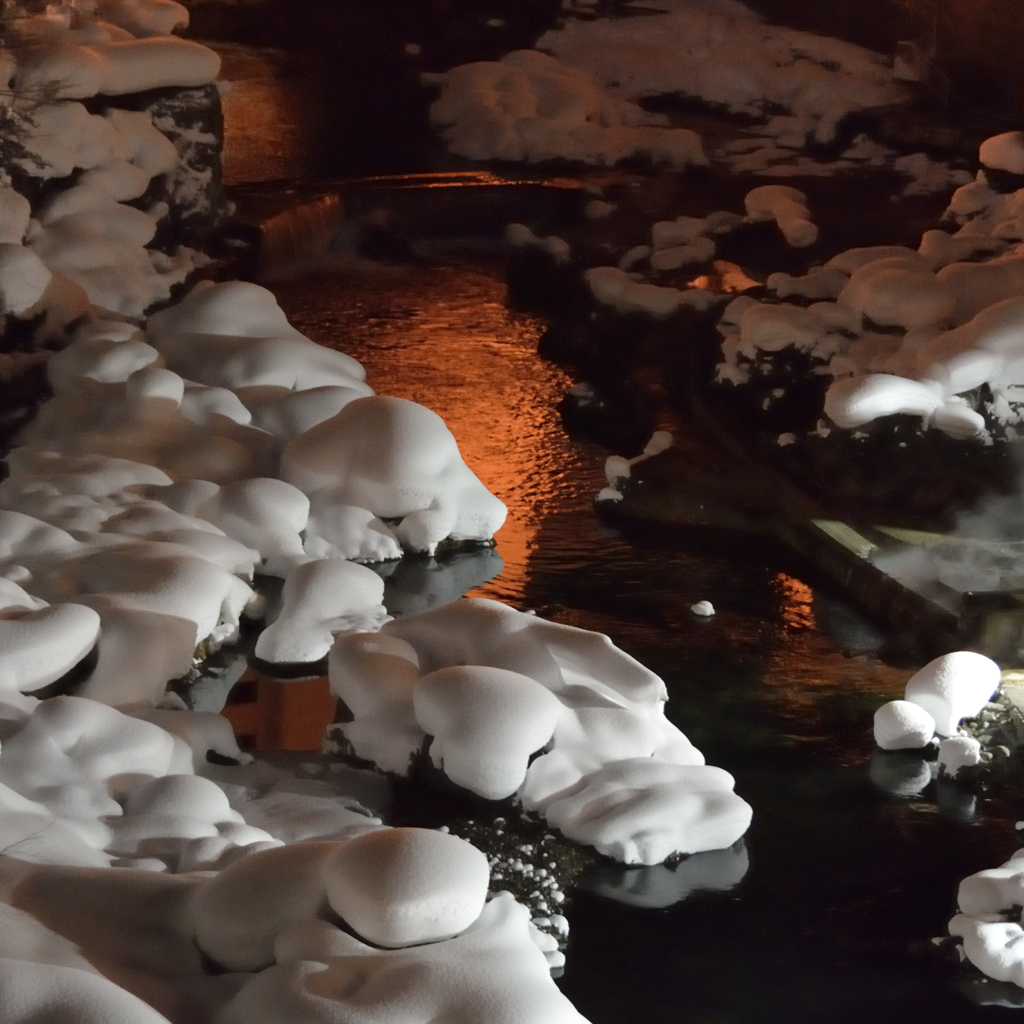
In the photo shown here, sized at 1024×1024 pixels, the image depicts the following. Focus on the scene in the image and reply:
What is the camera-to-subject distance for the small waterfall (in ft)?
30.1

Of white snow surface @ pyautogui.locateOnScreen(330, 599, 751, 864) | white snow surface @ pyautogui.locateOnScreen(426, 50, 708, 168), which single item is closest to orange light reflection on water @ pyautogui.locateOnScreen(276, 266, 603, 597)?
white snow surface @ pyautogui.locateOnScreen(330, 599, 751, 864)

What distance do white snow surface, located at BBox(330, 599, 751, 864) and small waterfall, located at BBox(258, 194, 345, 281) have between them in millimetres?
5070

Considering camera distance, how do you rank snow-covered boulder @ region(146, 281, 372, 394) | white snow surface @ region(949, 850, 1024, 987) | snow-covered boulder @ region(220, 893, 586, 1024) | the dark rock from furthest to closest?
the dark rock
snow-covered boulder @ region(146, 281, 372, 394)
white snow surface @ region(949, 850, 1024, 987)
snow-covered boulder @ region(220, 893, 586, 1024)

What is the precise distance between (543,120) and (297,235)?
2968 mm

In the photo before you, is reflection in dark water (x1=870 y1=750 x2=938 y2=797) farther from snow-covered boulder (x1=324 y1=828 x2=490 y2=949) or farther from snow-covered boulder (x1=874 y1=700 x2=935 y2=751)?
snow-covered boulder (x1=324 y1=828 x2=490 y2=949)

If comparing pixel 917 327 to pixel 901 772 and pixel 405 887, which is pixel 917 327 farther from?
pixel 405 887

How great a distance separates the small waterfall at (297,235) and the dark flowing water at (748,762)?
5.36ft

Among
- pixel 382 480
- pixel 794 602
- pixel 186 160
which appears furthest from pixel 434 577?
pixel 186 160

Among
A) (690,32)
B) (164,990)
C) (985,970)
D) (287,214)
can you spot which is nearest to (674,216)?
(287,214)

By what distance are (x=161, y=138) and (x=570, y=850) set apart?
5.44m

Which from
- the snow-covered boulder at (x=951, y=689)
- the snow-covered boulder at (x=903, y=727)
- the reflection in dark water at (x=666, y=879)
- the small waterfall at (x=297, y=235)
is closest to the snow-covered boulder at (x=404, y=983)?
the reflection in dark water at (x=666, y=879)

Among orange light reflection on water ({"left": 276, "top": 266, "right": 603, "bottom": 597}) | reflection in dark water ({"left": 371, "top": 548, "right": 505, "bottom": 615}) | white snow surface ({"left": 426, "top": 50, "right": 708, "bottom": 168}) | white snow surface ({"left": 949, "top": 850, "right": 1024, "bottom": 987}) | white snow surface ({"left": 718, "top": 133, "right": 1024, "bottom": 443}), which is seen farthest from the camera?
white snow surface ({"left": 426, "top": 50, "right": 708, "bottom": 168})

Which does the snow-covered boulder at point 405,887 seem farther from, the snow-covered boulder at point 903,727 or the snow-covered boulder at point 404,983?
the snow-covered boulder at point 903,727

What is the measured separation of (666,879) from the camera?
3.88 m
